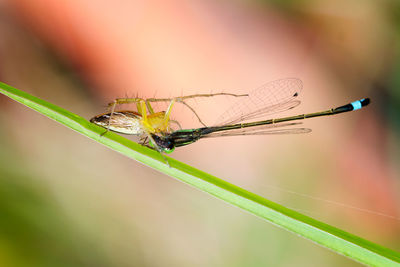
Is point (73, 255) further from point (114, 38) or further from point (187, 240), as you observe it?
point (114, 38)

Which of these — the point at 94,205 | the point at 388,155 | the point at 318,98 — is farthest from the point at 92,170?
the point at 388,155

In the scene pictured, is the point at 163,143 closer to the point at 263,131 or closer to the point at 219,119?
the point at 219,119

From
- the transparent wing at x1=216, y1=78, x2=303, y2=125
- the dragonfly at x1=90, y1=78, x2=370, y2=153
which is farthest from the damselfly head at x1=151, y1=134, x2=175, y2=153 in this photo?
the transparent wing at x1=216, y1=78, x2=303, y2=125

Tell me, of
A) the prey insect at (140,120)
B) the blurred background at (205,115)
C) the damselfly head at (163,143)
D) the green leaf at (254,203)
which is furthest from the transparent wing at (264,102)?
the green leaf at (254,203)

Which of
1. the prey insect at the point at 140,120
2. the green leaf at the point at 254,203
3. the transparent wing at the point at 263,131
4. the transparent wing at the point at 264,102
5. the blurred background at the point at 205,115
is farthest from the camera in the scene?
the blurred background at the point at 205,115

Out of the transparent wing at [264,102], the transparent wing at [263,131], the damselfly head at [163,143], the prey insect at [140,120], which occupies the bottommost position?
the damselfly head at [163,143]

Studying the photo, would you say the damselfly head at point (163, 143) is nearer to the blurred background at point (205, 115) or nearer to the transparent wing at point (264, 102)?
the transparent wing at point (264, 102)

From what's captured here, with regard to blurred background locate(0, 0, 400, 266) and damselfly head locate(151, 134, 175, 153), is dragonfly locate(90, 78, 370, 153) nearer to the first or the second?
damselfly head locate(151, 134, 175, 153)

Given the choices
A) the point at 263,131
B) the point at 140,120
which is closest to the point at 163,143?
the point at 140,120
